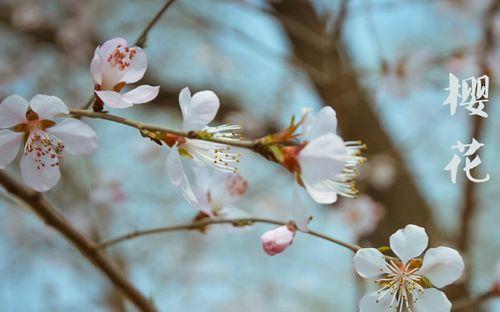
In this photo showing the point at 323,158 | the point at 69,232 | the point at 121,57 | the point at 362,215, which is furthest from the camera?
the point at 362,215

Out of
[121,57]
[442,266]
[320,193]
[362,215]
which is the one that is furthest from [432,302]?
[362,215]

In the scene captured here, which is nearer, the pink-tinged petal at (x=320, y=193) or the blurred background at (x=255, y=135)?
the pink-tinged petal at (x=320, y=193)

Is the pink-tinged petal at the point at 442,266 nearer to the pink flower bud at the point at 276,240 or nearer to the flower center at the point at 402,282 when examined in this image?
the flower center at the point at 402,282

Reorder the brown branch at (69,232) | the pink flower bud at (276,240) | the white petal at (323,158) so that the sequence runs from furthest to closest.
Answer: the brown branch at (69,232), the pink flower bud at (276,240), the white petal at (323,158)

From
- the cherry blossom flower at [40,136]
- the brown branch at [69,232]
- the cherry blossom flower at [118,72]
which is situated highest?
the cherry blossom flower at [118,72]

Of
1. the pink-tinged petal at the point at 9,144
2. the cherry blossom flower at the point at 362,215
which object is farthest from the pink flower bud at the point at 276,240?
the cherry blossom flower at the point at 362,215

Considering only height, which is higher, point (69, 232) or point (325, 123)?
point (325, 123)

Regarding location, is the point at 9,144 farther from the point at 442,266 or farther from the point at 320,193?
the point at 442,266
